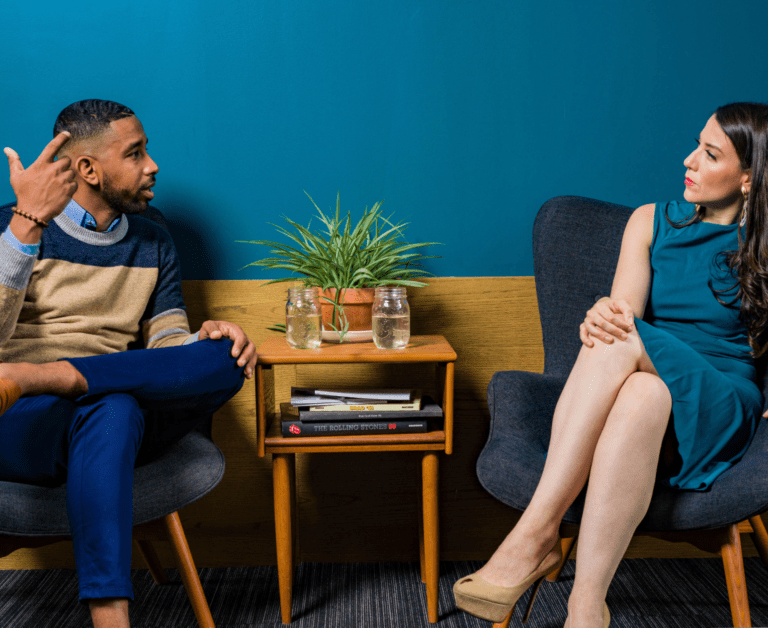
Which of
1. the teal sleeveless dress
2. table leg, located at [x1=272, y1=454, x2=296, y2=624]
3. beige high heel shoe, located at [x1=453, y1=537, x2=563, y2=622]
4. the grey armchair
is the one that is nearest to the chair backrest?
the grey armchair

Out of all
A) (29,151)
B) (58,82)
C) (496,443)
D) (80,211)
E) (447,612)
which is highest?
(58,82)

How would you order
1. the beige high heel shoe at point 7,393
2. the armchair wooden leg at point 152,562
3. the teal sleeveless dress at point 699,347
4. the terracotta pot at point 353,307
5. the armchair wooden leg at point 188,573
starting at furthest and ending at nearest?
the armchair wooden leg at point 152,562 < the terracotta pot at point 353,307 < the armchair wooden leg at point 188,573 < the teal sleeveless dress at point 699,347 < the beige high heel shoe at point 7,393

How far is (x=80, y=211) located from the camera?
1.59m

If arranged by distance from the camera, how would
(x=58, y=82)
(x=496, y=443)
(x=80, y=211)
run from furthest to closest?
1. (x=58, y=82)
2. (x=80, y=211)
3. (x=496, y=443)

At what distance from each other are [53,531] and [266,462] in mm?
798

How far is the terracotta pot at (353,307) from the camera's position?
167 centimetres

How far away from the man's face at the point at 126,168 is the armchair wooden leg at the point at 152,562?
0.91 metres

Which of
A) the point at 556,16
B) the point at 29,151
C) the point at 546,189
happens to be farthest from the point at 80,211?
the point at 556,16

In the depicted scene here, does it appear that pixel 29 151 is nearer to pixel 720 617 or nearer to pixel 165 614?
pixel 165 614

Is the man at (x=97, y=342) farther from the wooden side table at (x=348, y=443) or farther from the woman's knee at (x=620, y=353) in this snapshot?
the woman's knee at (x=620, y=353)

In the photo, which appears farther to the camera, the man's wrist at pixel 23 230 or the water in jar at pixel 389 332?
the water in jar at pixel 389 332

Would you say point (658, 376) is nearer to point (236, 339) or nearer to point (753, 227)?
point (753, 227)

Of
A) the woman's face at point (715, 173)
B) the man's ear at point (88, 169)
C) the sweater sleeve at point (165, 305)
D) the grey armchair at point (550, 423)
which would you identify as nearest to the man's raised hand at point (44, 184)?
the man's ear at point (88, 169)

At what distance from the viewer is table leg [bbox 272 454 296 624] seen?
63.7 inches
